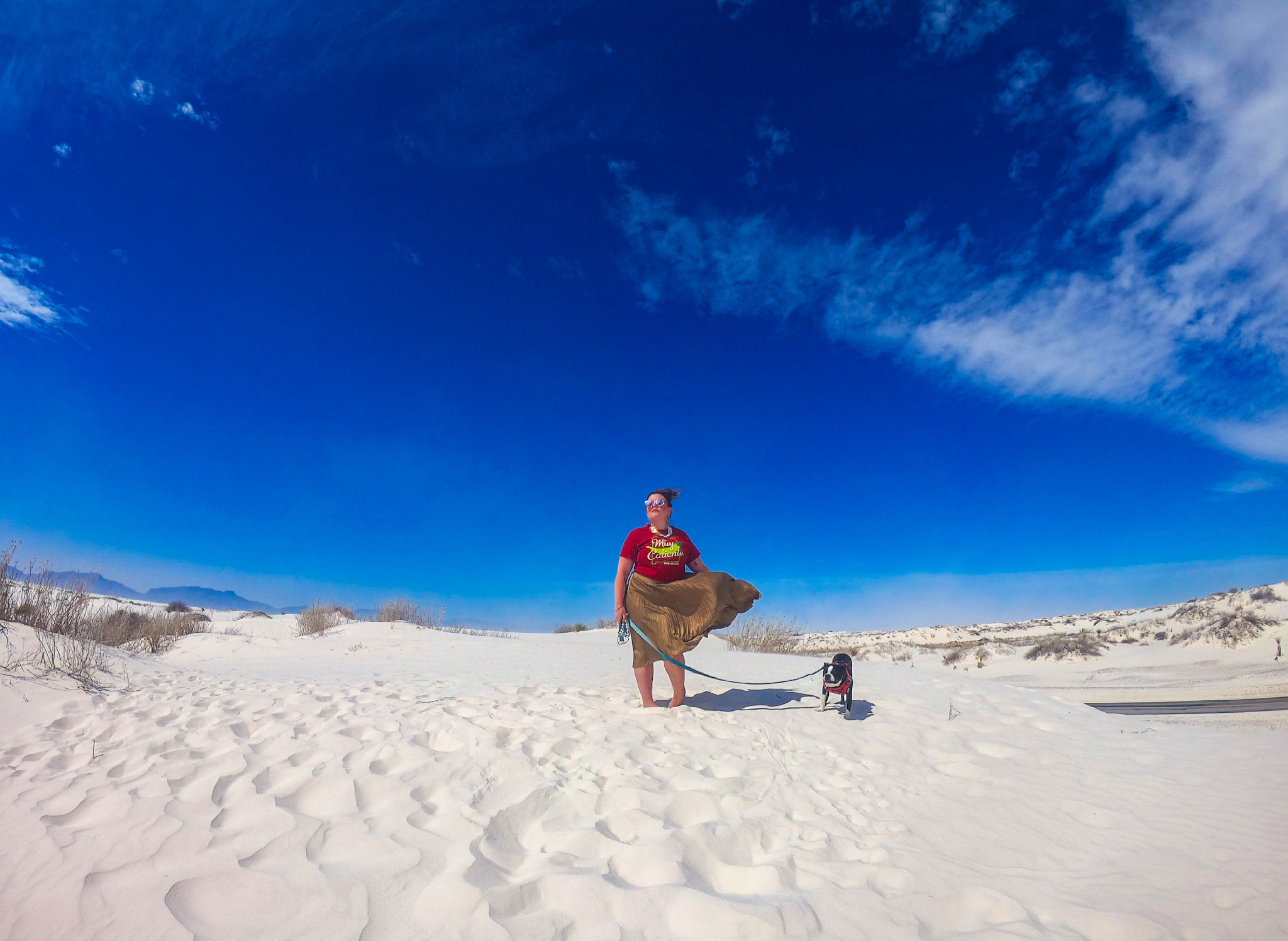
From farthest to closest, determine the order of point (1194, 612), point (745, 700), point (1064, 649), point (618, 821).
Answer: point (1194, 612) < point (1064, 649) < point (745, 700) < point (618, 821)

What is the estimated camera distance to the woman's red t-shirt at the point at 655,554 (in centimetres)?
542

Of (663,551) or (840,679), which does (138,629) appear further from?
(840,679)

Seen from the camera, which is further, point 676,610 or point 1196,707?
point 1196,707

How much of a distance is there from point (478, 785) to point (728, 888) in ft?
5.26

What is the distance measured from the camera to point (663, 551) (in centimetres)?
543

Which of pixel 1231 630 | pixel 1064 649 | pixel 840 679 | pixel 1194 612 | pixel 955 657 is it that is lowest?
pixel 840 679

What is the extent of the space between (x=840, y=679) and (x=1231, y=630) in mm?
17502

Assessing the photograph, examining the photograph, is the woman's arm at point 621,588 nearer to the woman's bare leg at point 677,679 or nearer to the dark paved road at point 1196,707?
the woman's bare leg at point 677,679

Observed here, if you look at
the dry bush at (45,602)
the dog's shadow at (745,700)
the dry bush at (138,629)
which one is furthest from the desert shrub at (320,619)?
the dog's shadow at (745,700)

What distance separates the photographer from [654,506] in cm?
539

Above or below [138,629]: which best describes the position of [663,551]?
above

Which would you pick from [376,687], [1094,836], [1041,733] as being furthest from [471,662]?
[1094,836]

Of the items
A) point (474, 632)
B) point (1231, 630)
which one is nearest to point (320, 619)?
point (474, 632)

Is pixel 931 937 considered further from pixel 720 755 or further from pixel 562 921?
pixel 720 755
